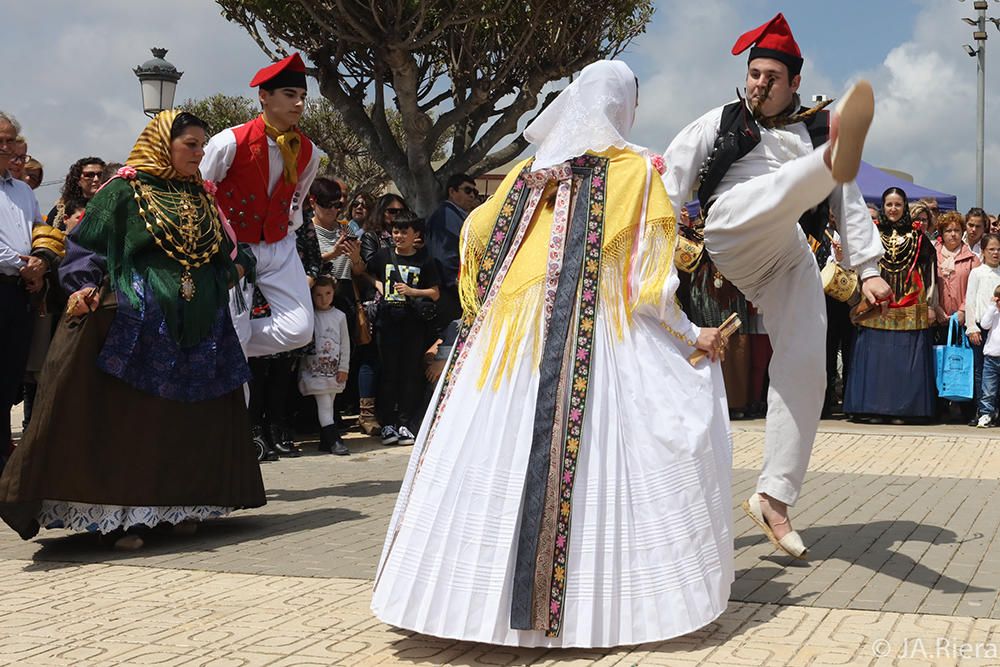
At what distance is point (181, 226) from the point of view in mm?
6012

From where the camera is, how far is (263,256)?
7344mm

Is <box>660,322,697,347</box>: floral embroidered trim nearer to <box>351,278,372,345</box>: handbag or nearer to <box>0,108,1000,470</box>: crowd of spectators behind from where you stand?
<box>0,108,1000,470</box>: crowd of spectators behind

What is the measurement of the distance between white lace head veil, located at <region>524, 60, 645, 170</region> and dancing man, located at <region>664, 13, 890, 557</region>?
2.01 ft

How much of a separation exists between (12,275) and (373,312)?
3.29 metres

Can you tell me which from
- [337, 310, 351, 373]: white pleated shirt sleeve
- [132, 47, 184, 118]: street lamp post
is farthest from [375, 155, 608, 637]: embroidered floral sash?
[132, 47, 184, 118]: street lamp post

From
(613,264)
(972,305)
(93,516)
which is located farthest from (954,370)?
(93,516)

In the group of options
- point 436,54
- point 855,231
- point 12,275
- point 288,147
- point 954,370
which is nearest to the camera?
point 855,231

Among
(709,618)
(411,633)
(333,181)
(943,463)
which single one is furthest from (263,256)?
(943,463)

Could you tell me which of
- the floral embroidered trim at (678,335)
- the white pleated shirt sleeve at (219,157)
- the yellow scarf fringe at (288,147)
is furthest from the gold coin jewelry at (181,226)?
the floral embroidered trim at (678,335)

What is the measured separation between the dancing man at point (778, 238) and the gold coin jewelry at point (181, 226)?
2.31 metres

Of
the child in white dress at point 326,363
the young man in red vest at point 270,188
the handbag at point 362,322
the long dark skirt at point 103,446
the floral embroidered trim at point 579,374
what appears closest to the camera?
the floral embroidered trim at point 579,374

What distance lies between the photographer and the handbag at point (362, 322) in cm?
1020

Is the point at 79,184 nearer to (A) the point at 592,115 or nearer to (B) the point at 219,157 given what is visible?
(B) the point at 219,157

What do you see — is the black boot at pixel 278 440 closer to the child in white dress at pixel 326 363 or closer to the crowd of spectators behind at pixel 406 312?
the crowd of spectators behind at pixel 406 312
